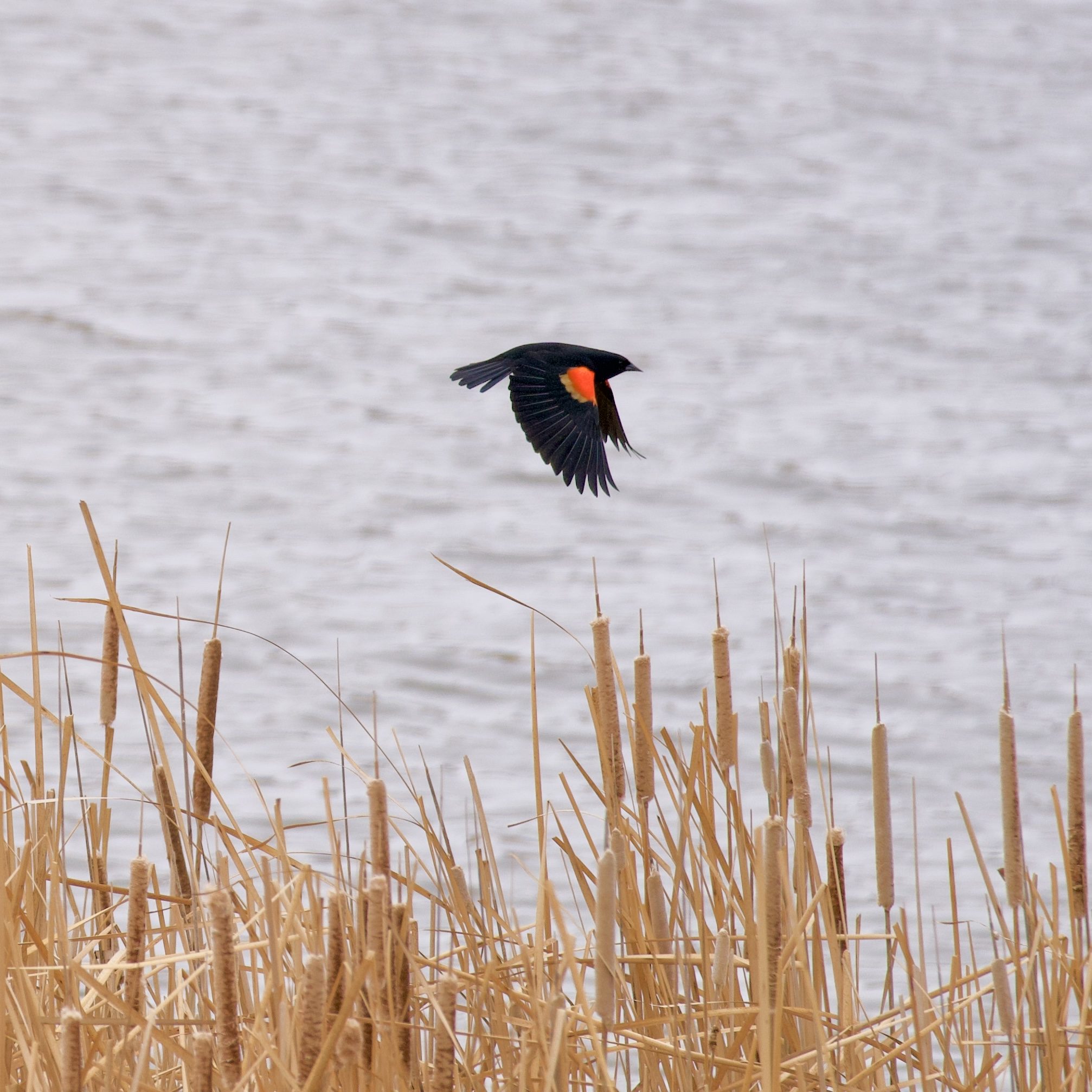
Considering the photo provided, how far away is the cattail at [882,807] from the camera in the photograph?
4.78 feet

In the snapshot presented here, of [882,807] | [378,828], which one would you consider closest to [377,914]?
[378,828]

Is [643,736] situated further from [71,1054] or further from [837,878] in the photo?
[71,1054]

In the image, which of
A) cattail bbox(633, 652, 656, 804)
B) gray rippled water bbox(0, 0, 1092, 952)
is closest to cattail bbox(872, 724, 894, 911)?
cattail bbox(633, 652, 656, 804)

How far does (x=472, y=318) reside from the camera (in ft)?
24.8

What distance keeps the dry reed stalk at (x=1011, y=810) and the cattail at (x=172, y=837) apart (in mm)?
728

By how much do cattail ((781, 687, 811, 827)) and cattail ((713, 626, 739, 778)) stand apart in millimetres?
60

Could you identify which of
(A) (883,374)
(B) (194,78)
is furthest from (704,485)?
(B) (194,78)

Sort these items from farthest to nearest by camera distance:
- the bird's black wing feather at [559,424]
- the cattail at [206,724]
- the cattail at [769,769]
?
the bird's black wing feather at [559,424], the cattail at [769,769], the cattail at [206,724]

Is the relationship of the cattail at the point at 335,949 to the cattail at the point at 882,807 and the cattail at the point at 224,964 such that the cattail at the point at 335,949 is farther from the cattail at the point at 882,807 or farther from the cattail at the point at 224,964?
the cattail at the point at 882,807

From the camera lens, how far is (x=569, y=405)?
1.97 m

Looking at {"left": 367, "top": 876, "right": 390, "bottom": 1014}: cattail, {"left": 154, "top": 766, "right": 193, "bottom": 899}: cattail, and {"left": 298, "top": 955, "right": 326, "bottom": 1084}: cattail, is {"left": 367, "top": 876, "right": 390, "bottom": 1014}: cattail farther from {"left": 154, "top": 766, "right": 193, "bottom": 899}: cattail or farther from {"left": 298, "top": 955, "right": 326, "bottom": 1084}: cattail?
{"left": 154, "top": 766, "right": 193, "bottom": 899}: cattail

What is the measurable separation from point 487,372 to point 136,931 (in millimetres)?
910

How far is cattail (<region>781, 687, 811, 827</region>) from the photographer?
5.05 ft

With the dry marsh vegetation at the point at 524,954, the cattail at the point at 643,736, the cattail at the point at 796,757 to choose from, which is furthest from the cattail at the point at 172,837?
the cattail at the point at 796,757
